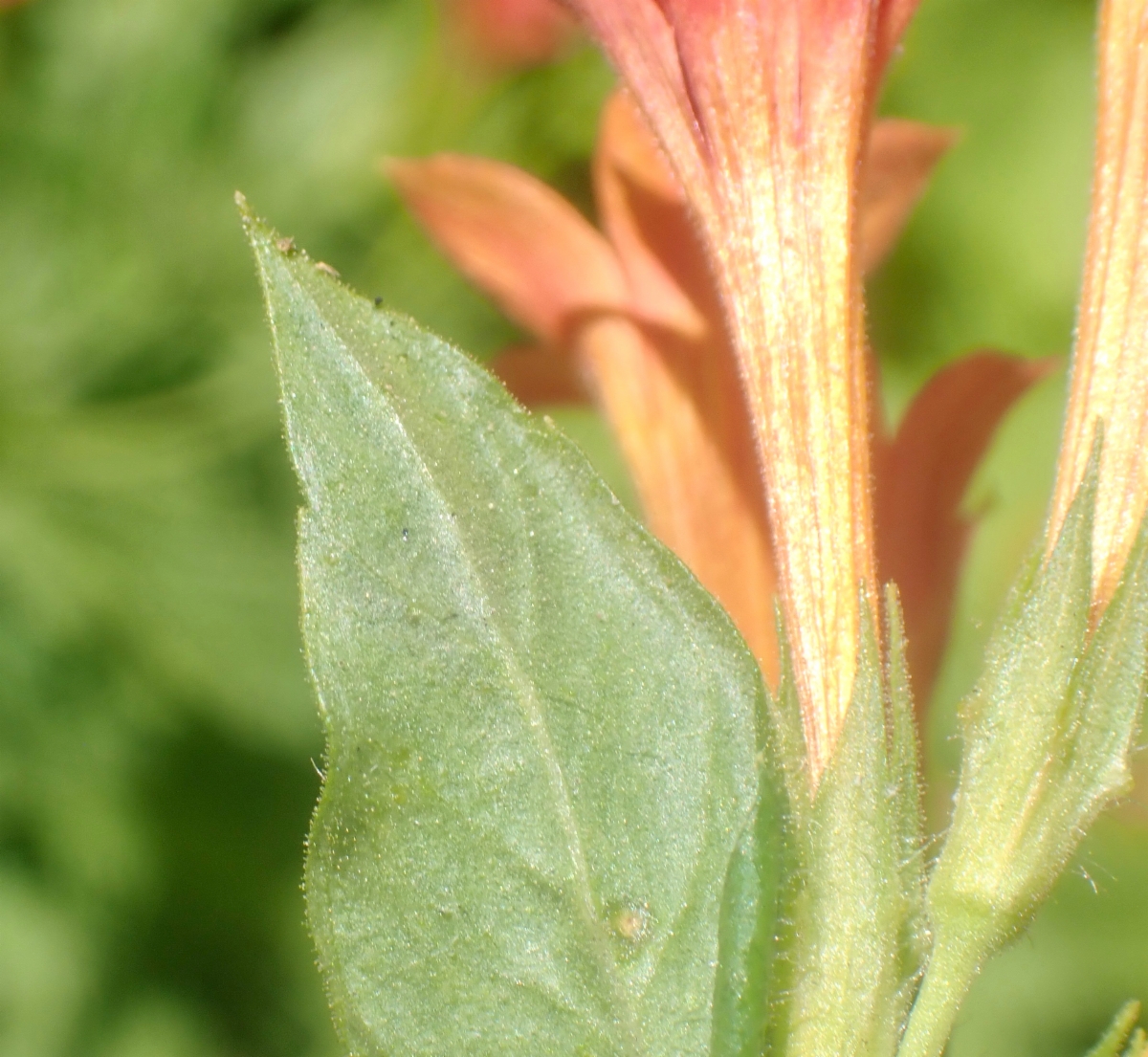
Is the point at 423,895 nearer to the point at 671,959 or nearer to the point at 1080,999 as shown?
the point at 671,959

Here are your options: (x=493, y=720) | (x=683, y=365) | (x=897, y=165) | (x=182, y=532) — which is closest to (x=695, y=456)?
(x=683, y=365)

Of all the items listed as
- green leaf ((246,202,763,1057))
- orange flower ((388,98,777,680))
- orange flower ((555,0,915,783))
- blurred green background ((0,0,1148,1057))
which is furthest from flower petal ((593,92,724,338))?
blurred green background ((0,0,1148,1057))

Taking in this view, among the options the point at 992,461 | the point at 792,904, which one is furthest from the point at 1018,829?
the point at 992,461

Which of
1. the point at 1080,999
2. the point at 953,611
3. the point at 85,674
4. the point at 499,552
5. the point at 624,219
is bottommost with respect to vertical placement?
the point at 1080,999

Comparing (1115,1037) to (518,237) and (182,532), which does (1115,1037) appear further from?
(182,532)

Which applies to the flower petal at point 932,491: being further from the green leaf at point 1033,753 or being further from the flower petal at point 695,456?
the green leaf at point 1033,753

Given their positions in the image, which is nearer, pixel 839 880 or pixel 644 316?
pixel 839 880
